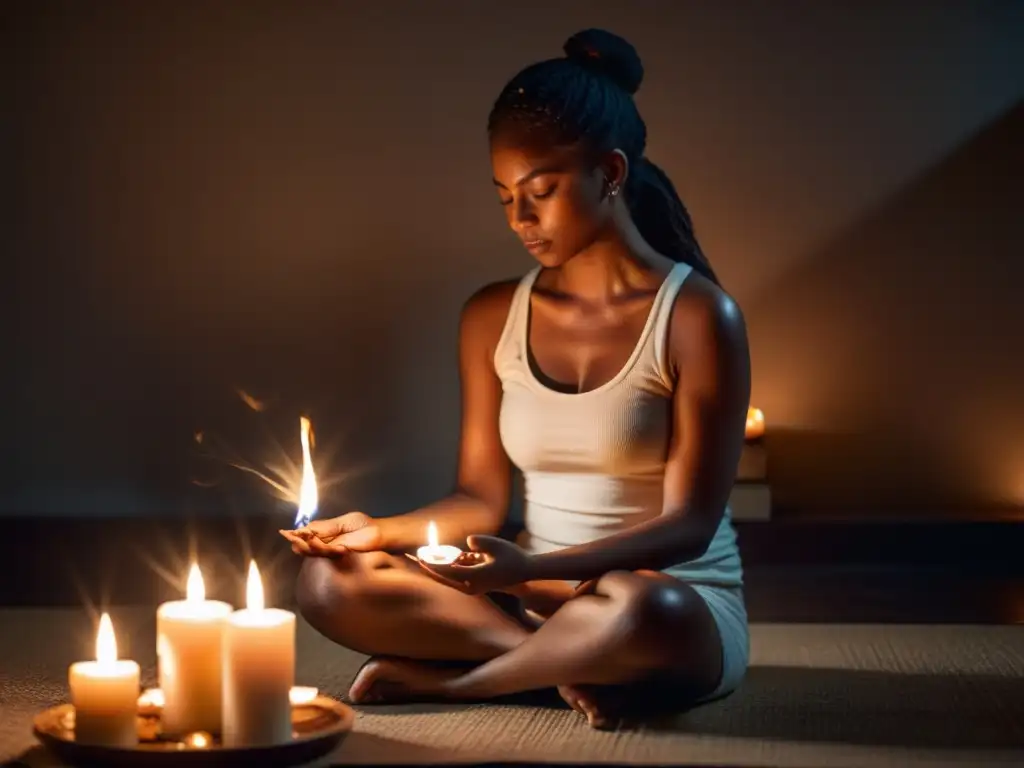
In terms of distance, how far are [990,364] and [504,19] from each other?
146 centimetres

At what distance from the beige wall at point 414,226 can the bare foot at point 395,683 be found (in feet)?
4.86

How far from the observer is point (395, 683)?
2.70 m

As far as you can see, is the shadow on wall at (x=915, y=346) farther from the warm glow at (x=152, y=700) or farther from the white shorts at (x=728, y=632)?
the warm glow at (x=152, y=700)

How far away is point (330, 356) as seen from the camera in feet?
13.7

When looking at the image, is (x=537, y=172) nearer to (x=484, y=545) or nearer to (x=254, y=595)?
(x=484, y=545)

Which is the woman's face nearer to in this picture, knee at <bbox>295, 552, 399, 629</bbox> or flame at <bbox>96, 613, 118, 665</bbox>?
knee at <bbox>295, 552, 399, 629</bbox>

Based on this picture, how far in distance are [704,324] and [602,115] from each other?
1.26 feet

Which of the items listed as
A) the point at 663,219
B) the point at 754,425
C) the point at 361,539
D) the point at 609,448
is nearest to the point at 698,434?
the point at 609,448

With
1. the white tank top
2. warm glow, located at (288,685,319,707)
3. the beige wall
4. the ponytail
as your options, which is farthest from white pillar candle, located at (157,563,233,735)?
the beige wall

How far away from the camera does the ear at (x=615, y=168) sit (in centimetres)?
278

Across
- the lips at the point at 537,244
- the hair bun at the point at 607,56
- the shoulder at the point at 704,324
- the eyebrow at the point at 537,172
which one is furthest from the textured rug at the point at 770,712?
the hair bun at the point at 607,56

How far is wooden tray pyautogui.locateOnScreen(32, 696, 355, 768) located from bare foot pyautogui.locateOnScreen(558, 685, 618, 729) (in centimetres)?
48

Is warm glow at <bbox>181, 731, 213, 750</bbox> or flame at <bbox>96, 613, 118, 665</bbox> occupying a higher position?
flame at <bbox>96, 613, 118, 665</bbox>

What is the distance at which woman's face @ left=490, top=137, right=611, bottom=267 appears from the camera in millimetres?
2711
